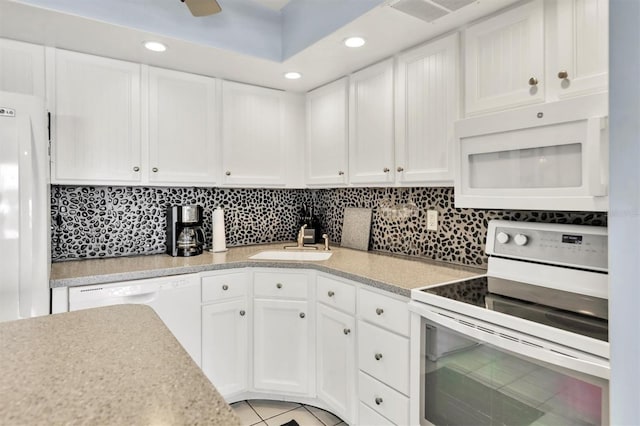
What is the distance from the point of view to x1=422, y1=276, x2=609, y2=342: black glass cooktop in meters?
1.16

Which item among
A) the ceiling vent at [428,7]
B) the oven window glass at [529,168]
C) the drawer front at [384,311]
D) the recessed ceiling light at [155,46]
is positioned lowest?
the drawer front at [384,311]

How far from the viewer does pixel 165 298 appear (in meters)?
2.09

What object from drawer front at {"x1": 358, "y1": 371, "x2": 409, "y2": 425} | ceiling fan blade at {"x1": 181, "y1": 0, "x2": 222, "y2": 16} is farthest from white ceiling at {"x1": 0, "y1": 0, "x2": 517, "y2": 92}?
drawer front at {"x1": 358, "y1": 371, "x2": 409, "y2": 425}

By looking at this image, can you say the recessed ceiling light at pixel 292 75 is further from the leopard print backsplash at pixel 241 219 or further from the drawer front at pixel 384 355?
the drawer front at pixel 384 355

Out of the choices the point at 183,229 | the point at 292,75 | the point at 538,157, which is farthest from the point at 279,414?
the point at 292,75

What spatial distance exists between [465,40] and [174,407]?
76.6 inches

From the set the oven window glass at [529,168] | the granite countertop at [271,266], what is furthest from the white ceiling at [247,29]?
the granite countertop at [271,266]

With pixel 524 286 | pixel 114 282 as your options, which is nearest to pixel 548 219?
pixel 524 286

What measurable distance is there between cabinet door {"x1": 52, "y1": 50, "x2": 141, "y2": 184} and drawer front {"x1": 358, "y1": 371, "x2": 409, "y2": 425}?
5.99 feet

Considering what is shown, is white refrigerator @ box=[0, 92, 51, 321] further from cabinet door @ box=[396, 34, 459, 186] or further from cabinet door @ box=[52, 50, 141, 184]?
cabinet door @ box=[396, 34, 459, 186]

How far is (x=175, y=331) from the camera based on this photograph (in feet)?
6.95

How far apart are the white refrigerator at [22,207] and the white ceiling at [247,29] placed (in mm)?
516

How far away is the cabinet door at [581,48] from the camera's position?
1.34 metres

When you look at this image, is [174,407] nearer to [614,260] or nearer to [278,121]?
[614,260]
